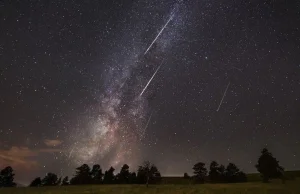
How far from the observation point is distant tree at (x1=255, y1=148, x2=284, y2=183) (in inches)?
2886

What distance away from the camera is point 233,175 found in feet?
281

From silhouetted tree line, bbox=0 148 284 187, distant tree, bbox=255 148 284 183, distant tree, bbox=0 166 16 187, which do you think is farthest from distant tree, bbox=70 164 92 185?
distant tree, bbox=255 148 284 183

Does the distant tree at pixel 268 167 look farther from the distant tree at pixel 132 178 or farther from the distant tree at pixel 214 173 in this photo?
the distant tree at pixel 132 178

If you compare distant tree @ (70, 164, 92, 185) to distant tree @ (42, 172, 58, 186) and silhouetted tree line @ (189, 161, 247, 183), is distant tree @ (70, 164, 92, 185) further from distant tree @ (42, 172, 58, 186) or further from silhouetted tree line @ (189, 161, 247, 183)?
silhouetted tree line @ (189, 161, 247, 183)

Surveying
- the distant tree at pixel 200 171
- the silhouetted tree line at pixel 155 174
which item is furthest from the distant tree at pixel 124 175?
the distant tree at pixel 200 171

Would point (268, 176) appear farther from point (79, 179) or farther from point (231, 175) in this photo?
point (79, 179)

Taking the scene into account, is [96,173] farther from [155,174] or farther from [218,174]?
[218,174]

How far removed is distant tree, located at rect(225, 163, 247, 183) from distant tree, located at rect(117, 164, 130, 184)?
36.8 metres

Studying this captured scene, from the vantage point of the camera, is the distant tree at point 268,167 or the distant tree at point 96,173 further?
the distant tree at point 96,173

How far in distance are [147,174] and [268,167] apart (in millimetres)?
38603

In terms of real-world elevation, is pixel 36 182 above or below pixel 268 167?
above

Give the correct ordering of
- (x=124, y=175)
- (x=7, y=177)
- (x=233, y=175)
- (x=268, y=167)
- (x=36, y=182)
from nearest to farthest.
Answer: (x=268, y=167), (x=233, y=175), (x=124, y=175), (x=36, y=182), (x=7, y=177)

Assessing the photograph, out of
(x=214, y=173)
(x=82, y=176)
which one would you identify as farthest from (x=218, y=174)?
(x=82, y=176)

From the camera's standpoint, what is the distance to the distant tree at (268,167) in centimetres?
7331
